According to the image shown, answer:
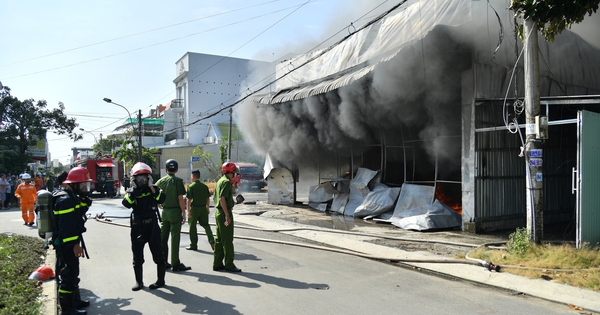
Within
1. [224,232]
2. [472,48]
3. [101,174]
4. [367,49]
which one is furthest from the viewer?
[101,174]

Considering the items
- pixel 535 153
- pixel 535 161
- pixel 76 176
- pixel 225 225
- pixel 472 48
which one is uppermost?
pixel 472 48

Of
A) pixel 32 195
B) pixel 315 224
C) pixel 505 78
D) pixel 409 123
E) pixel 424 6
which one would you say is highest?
pixel 424 6

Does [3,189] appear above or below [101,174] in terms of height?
below

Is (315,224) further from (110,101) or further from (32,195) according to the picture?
(110,101)

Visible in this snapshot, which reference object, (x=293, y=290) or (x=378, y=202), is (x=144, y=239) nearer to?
(x=293, y=290)

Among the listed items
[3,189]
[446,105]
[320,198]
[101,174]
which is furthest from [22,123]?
[446,105]

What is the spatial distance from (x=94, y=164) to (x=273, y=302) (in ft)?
88.2

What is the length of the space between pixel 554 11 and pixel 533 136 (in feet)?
6.39

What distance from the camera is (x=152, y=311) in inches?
186

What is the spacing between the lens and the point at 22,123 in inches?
1186

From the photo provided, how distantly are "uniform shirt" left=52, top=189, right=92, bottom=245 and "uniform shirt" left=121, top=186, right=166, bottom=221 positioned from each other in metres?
0.68

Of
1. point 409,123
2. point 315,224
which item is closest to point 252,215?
point 315,224

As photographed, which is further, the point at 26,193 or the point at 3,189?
the point at 3,189

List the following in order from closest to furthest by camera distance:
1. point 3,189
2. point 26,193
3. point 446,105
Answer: point 446,105
point 26,193
point 3,189
